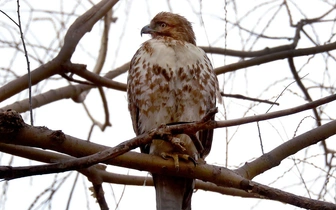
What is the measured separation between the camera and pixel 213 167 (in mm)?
2939

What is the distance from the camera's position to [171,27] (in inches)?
177

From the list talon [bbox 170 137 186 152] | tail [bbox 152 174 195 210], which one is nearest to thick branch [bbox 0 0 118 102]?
tail [bbox 152 174 195 210]

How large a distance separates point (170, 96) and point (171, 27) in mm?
926

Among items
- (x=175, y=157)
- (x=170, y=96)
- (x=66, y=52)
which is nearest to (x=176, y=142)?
(x=175, y=157)

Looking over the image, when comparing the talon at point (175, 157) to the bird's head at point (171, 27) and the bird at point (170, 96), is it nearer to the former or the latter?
the bird at point (170, 96)

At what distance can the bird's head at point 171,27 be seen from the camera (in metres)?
4.46

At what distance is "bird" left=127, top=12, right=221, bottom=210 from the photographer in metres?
3.76

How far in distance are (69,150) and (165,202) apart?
140 centimetres

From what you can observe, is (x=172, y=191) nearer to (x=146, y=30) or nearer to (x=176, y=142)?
(x=176, y=142)

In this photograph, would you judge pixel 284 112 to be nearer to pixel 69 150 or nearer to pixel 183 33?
pixel 69 150

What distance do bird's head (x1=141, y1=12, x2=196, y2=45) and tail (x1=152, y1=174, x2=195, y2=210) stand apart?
1.20 m

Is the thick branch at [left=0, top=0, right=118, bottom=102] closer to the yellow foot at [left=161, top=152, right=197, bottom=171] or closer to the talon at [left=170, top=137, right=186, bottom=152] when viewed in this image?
the yellow foot at [left=161, top=152, right=197, bottom=171]

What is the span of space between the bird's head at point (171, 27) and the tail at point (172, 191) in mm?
1202

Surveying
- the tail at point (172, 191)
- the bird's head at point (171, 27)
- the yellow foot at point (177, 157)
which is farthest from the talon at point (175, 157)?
the bird's head at point (171, 27)
